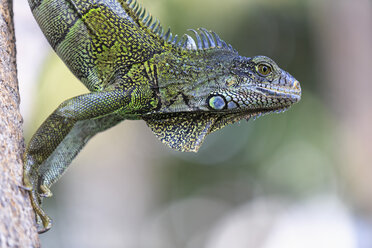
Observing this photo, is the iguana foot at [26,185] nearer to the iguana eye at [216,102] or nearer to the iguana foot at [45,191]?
the iguana foot at [45,191]

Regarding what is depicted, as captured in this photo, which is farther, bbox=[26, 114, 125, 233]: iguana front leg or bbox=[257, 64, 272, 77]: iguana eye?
bbox=[257, 64, 272, 77]: iguana eye

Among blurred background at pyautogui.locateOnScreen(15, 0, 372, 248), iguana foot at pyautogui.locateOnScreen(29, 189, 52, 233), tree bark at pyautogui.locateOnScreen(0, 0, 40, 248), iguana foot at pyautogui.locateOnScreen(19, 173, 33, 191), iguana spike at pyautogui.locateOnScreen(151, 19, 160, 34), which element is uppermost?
iguana spike at pyautogui.locateOnScreen(151, 19, 160, 34)

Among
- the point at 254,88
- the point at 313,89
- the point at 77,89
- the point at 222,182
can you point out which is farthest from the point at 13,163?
the point at 222,182

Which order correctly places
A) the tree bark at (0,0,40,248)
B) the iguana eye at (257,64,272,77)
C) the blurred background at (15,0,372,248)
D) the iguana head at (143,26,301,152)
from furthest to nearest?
the blurred background at (15,0,372,248) < the iguana eye at (257,64,272,77) < the iguana head at (143,26,301,152) < the tree bark at (0,0,40,248)

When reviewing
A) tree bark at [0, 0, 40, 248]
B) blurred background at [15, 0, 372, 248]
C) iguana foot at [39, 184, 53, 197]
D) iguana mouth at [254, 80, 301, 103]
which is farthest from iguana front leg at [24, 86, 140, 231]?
blurred background at [15, 0, 372, 248]

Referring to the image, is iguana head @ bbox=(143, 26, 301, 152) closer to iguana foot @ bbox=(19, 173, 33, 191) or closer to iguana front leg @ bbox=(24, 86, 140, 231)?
iguana front leg @ bbox=(24, 86, 140, 231)

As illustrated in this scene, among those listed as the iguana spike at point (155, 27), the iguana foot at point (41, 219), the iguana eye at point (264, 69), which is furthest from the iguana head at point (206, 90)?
the iguana foot at point (41, 219)
